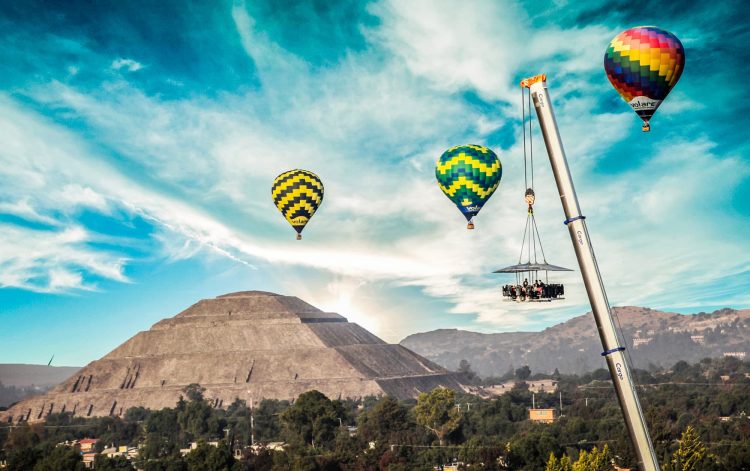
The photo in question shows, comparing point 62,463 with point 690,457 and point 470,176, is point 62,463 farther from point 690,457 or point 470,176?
point 690,457

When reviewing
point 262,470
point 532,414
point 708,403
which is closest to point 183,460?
point 262,470

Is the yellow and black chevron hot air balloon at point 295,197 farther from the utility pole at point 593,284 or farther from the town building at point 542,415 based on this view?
the town building at point 542,415

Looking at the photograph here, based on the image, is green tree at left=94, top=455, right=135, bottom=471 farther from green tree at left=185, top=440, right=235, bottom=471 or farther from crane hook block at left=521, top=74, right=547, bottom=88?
crane hook block at left=521, top=74, right=547, bottom=88

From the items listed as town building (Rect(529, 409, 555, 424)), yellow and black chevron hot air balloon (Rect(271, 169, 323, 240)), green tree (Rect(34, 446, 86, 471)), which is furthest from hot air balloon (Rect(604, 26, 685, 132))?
town building (Rect(529, 409, 555, 424))

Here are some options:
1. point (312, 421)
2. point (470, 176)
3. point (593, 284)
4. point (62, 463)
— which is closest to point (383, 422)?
point (312, 421)

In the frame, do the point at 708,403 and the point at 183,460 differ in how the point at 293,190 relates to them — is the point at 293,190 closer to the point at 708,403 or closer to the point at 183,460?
the point at 183,460

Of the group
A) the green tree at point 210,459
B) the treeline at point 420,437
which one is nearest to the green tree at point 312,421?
the treeline at point 420,437
